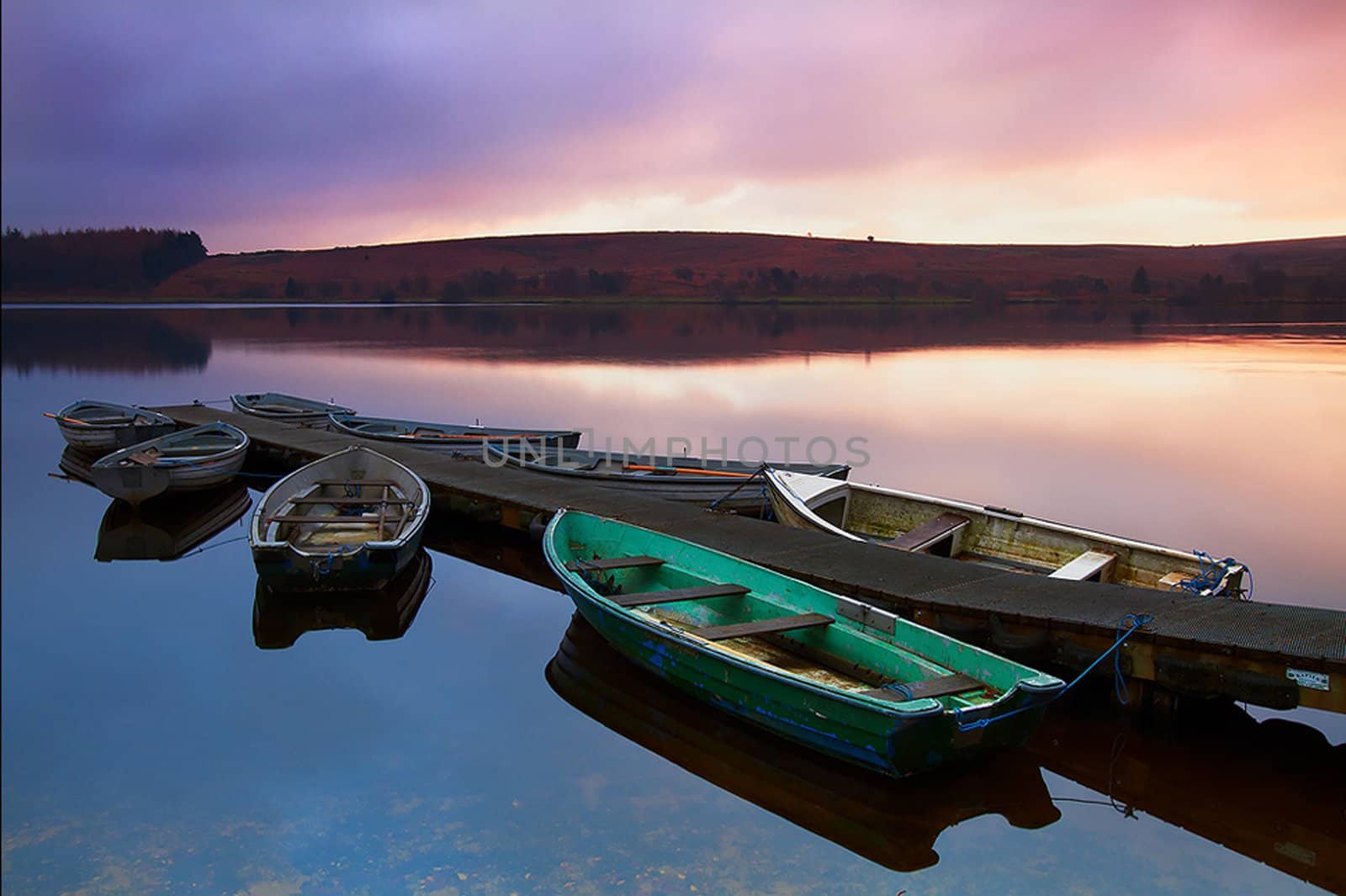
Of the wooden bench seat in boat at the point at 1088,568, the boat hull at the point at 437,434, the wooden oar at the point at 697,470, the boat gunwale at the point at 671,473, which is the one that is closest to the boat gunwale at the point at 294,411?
the boat hull at the point at 437,434

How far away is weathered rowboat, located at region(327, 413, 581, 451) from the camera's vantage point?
1720 cm

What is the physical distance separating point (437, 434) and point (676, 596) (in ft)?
36.7

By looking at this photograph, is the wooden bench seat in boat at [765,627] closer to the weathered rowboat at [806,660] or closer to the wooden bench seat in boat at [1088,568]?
the weathered rowboat at [806,660]

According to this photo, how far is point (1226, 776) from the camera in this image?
6770mm

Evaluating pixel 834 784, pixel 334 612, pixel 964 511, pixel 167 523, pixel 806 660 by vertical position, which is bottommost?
pixel 167 523

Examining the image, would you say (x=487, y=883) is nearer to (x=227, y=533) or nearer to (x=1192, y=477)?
(x=227, y=533)

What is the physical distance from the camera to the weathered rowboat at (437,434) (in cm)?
1720

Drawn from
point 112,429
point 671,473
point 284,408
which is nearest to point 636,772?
point 671,473

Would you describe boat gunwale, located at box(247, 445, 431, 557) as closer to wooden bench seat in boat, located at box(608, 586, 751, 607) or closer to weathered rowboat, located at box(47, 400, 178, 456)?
wooden bench seat in boat, located at box(608, 586, 751, 607)

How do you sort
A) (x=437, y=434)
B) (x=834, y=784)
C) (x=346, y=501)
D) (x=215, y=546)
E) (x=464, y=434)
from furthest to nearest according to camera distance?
1. (x=437, y=434)
2. (x=464, y=434)
3. (x=215, y=546)
4. (x=346, y=501)
5. (x=834, y=784)

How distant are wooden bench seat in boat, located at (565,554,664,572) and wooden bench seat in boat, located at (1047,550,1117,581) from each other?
364cm

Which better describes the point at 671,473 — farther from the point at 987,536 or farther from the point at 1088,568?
the point at 1088,568

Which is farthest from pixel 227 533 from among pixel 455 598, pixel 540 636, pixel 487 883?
pixel 487 883

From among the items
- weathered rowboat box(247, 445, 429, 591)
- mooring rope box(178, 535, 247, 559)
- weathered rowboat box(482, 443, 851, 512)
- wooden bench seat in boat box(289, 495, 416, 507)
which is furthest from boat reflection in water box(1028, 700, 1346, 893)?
mooring rope box(178, 535, 247, 559)
